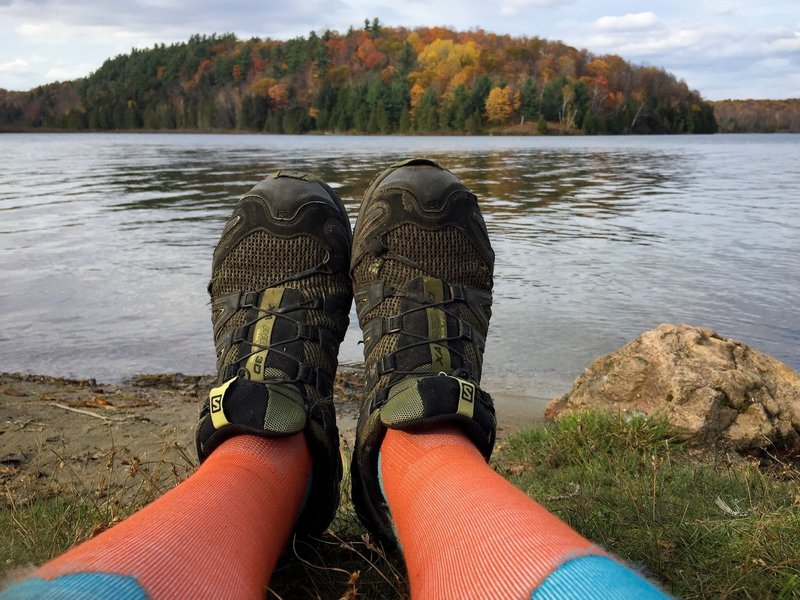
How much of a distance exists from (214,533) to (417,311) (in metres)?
1.21

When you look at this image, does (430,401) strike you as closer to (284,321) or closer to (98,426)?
(284,321)

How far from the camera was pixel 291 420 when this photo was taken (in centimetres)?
174

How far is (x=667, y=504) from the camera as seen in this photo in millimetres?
1827

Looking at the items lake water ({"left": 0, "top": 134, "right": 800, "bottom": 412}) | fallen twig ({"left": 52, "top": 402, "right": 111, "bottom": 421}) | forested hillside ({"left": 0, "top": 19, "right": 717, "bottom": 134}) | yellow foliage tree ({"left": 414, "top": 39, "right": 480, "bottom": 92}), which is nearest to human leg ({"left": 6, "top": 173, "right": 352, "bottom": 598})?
fallen twig ({"left": 52, "top": 402, "right": 111, "bottom": 421})

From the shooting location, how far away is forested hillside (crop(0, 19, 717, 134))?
78.7m

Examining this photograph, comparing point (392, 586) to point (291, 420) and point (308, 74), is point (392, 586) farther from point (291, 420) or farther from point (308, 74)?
point (308, 74)

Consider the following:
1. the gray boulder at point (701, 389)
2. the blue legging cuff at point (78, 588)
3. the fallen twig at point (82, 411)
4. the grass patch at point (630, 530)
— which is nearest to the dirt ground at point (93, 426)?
the fallen twig at point (82, 411)

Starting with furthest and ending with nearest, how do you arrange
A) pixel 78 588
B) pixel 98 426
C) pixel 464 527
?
pixel 98 426
pixel 464 527
pixel 78 588

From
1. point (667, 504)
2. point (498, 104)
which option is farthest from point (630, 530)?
point (498, 104)

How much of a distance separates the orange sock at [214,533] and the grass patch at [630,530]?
12 cm

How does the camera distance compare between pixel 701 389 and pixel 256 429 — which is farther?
pixel 701 389

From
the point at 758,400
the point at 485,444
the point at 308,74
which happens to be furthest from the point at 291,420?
the point at 308,74

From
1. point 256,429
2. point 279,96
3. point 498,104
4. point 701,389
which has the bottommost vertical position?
point 701,389

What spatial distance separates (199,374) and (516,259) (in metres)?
3.91
